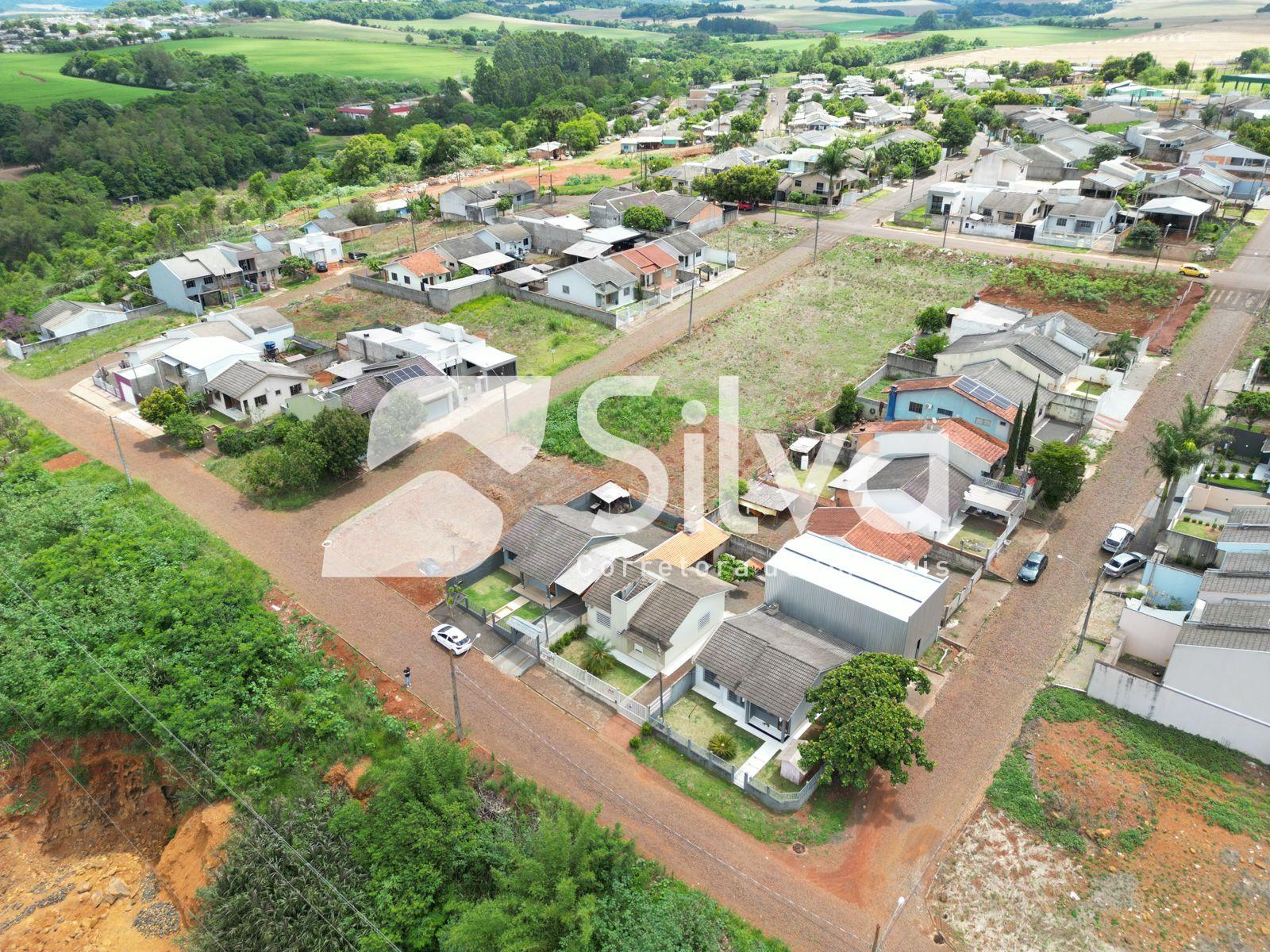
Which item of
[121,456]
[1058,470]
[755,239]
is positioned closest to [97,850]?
[121,456]

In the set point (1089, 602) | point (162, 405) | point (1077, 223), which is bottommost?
point (1089, 602)

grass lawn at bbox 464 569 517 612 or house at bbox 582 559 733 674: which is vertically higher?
house at bbox 582 559 733 674

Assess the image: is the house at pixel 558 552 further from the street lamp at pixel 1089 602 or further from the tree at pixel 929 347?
the tree at pixel 929 347

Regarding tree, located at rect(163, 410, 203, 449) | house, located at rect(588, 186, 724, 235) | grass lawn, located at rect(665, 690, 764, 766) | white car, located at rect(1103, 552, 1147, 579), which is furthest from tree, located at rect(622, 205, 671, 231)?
grass lawn, located at rect(665, 690, 764, 766)

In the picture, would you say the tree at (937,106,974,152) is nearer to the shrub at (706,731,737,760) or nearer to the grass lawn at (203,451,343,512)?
the grass lawn at (203,451,343,512)

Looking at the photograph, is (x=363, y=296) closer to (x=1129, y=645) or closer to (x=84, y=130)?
(x=1129, y=645)

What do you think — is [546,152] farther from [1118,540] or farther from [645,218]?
[1118,540]

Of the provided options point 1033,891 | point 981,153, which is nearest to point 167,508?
point 1033,891
